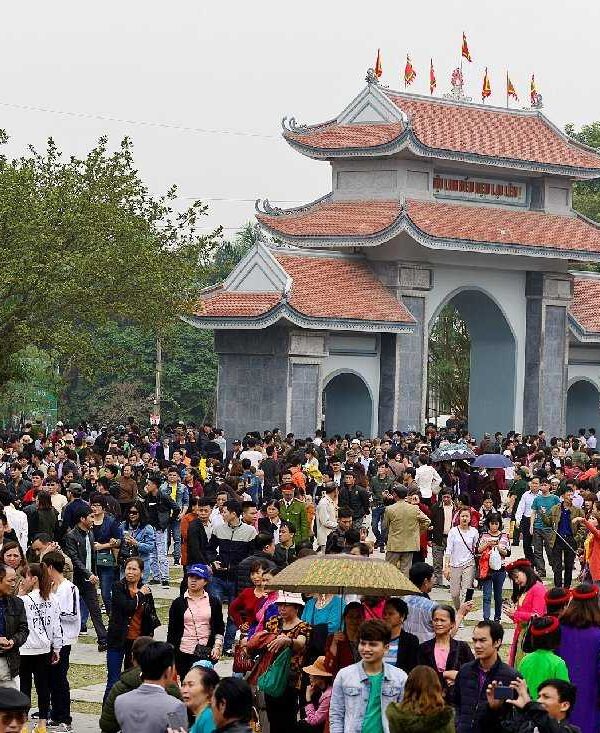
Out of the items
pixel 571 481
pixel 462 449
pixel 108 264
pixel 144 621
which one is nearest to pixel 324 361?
pixel 108 264

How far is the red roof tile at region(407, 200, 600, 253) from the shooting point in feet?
147

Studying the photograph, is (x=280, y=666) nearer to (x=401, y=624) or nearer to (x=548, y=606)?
(x=401, y=624)

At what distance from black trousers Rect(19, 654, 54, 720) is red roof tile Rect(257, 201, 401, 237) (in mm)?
30524

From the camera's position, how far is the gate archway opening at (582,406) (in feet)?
169

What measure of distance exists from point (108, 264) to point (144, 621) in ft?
81.9

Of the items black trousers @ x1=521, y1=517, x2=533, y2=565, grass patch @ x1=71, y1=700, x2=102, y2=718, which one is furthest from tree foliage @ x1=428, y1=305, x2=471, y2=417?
grass patch @ x1=71, y1=700, x2=102, y2=718

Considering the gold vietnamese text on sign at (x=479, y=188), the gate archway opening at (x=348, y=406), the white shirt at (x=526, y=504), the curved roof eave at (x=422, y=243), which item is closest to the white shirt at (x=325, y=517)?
the white shirt at (x=526, y=504)

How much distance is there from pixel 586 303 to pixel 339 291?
9954 mm

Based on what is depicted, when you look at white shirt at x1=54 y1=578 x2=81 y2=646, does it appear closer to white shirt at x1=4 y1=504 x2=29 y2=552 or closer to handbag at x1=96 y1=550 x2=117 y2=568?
handbag at x1=96 y1=550 x2=117 y2=568

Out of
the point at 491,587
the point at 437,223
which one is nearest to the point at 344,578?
the point at 491,587

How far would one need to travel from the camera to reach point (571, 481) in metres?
24.5

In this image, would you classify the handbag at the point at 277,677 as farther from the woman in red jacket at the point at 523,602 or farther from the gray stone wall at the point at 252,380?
the gray stone wall at the point at 252,380

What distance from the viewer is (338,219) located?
1781 inches

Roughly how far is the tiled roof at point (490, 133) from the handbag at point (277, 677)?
34480mm
